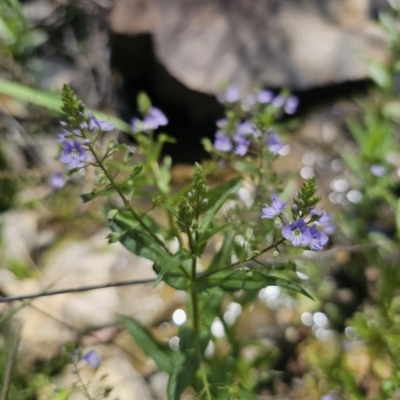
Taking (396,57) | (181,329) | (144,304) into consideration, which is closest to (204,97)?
(396,57)

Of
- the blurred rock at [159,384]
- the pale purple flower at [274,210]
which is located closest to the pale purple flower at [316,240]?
the pale purple flower at [274,210]

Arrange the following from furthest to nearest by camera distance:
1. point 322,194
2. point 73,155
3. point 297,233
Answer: point 322,194 → point 73,155 → point 297,233

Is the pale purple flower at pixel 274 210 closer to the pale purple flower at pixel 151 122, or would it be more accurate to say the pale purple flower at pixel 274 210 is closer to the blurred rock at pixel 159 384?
the pale purple flower at pixel 151 122

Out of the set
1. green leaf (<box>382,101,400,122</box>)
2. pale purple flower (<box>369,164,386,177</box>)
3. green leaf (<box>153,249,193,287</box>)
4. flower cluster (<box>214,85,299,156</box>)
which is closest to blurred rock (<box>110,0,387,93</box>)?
green leaf (<box>382,101,400,122</box>)

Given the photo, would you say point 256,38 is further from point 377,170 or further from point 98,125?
point 98,125

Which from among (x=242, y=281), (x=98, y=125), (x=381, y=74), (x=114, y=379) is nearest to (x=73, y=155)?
(x=98, y=125)

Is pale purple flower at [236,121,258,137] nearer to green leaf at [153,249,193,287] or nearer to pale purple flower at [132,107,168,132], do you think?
pale purple flower at [132,107,168,132]
